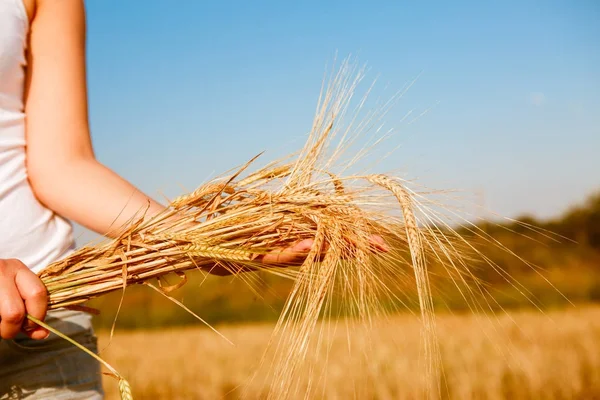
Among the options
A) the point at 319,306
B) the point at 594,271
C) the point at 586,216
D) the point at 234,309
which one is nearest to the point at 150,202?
the point at 319,306

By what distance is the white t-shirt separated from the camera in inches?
40.6

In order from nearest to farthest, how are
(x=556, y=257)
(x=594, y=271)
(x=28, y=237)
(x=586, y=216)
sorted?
(x=28, y=237) < (x=594, y=271) < (x=556, y=257) < (x=586, y=216)

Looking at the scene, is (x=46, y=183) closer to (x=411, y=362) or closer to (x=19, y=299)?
(x=19, y=299)

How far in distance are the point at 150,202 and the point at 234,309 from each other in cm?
998

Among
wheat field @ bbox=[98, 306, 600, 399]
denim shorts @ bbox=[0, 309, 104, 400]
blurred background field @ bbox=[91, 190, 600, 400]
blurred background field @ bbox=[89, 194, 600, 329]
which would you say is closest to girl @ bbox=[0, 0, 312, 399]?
denim shorts @ bbox=[0, 309, 104, 400]

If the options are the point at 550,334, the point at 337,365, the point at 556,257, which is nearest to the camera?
the point at 337,365

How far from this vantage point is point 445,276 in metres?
0.98

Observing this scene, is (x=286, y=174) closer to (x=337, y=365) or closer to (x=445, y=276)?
(x=445, y=276)

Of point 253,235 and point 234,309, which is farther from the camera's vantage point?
point 234,309

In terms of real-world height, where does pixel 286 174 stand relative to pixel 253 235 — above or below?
above

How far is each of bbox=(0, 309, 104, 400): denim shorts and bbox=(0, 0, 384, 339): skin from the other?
0.55 feet

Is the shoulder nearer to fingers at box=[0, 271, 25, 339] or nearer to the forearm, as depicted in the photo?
the forearm

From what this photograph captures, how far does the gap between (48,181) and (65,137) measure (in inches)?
3.2

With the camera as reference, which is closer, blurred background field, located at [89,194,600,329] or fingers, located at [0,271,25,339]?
fingers, located at [0,271,25,339]
